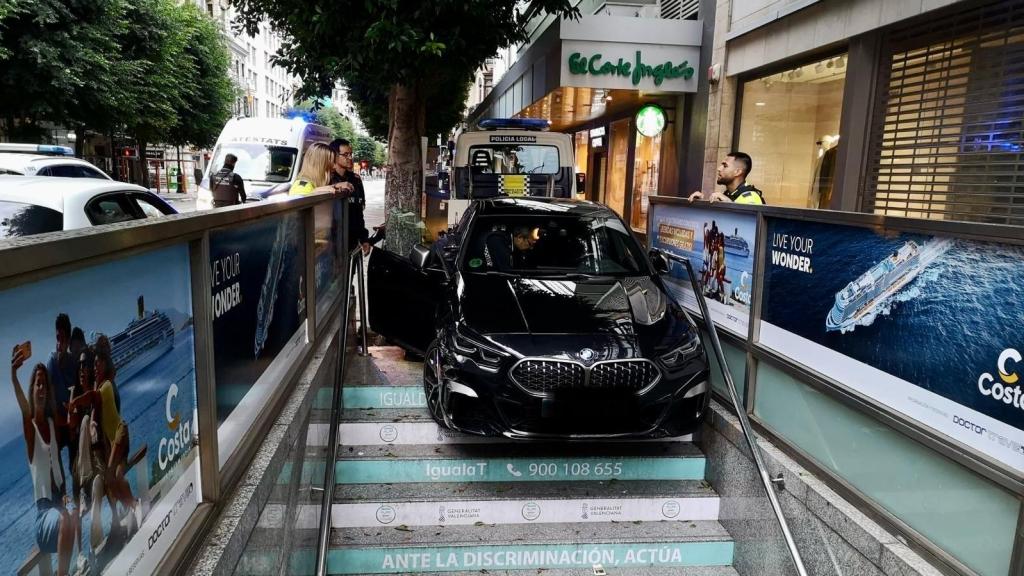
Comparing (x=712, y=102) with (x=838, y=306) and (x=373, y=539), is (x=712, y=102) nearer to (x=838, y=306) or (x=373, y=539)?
(x=838, y=306)

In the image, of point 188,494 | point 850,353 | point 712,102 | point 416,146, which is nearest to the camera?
point 188,494

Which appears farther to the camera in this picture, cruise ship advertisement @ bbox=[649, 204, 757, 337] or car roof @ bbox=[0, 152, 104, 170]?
car roof @ bbox=[0, 152, 104, 170]

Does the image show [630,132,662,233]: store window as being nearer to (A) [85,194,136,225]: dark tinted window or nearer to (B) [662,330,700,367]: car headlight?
(A) [85,194,136,225]: dark tinted window

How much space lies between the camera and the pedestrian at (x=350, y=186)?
24.5 feet

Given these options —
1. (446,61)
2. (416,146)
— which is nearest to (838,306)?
(446,61)

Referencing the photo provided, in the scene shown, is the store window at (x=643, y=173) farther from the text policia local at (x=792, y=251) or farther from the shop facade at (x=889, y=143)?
the text policia local at (x=792, y=251)

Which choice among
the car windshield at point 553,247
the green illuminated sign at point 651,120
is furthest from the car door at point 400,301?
the green illuminated sign at point 651,120

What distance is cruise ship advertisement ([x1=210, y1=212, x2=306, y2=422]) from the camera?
2.90 meters

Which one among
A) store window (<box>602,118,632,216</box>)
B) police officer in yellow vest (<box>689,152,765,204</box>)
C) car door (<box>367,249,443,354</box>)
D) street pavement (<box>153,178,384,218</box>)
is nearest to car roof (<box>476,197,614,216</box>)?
car door (<box>367,249,443,354</box>)

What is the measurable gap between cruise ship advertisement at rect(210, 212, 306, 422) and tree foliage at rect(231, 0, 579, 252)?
15.0 feet

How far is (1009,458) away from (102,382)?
296 centimetres

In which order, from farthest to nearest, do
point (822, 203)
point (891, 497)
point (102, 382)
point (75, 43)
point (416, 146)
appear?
point (75, 43)
point (416, 146)
point (822, 203)
point (891, 497)
point (102, 382)

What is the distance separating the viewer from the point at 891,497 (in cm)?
319

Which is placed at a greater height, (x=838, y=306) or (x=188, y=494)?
(x=838, y=306)
